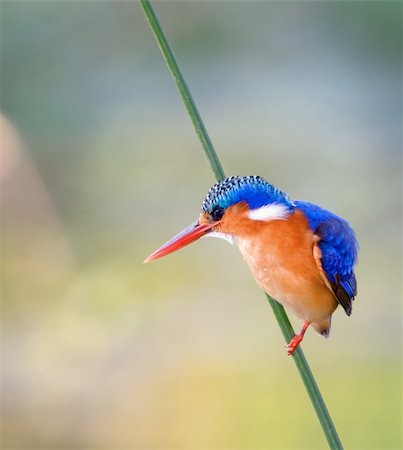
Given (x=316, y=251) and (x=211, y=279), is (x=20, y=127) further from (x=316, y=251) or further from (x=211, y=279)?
(x=316, y=251)

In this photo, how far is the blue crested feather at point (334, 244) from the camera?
1062 millimetres

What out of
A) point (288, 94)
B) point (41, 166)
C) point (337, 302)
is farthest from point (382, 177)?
point (337, 302)

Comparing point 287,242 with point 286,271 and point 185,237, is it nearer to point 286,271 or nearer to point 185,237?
point 286,271

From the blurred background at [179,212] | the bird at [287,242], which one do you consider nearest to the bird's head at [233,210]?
the bird at [287,242]

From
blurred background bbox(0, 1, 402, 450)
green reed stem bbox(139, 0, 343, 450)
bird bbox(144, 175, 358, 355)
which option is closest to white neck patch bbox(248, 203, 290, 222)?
bird bbox(144, 175, 358, 355)

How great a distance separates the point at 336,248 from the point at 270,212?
10cm

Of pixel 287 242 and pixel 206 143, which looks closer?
pixel 206 143

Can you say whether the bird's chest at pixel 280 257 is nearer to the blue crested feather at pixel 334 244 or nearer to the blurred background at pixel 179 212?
the blue crested feather at pixel 334 244

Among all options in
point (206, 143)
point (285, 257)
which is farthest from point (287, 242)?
point (206, 143)

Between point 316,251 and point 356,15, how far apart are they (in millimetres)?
4588

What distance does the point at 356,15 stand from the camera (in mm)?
5359

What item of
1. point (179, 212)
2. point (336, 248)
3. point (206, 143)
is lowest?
point (336, 248)

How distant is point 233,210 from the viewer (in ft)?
3.27

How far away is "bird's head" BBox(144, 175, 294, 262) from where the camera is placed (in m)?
0.96
